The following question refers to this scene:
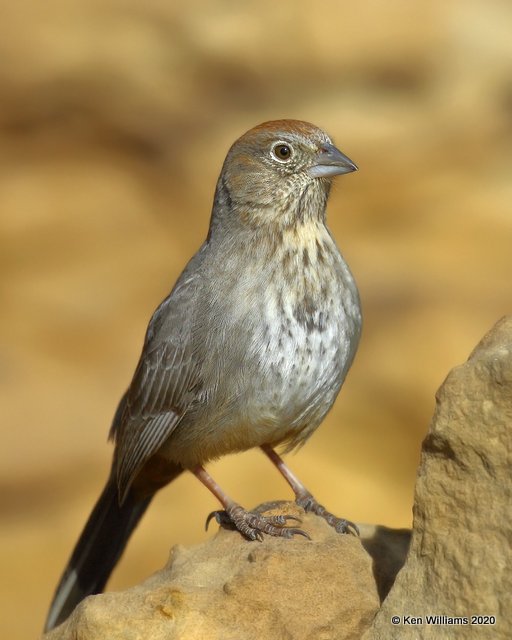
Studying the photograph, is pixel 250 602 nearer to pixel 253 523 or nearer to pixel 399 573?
pixel 399 573

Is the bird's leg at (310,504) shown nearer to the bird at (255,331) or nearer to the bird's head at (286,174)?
the bird at (255,331)

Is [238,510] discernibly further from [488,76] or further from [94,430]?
[488,76]

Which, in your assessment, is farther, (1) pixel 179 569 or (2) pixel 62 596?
(2) pixel 62 596

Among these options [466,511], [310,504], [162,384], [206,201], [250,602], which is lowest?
[250,602]

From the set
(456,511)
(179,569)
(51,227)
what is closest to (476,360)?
(456,511)

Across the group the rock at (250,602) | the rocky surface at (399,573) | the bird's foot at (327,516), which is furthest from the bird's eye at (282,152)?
the rock at (250,602)

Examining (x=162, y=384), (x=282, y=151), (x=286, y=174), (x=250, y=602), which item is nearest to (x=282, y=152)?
(x=282, y=151)
